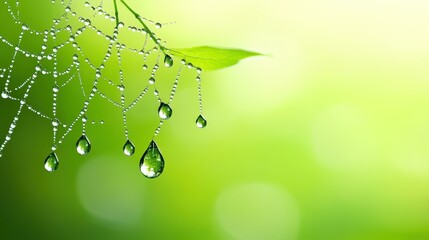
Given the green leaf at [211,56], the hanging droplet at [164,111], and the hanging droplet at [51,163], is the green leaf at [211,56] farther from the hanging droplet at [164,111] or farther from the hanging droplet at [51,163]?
the hanging droplet at [51,163]

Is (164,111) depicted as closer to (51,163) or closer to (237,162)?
(51,163)

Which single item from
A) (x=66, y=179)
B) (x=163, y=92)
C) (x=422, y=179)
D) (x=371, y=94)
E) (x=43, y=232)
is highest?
(x=371, y=94)

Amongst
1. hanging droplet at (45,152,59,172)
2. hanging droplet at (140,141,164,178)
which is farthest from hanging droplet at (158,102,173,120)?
hanging droplet at (45,152,59,172)

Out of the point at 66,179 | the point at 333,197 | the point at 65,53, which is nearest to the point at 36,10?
the point at 65,53

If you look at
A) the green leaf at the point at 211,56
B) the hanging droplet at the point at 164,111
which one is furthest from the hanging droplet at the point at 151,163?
the green leaf at the point at 211,56

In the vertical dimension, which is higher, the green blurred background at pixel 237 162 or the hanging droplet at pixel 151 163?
the green blurred background at pixel 237 162

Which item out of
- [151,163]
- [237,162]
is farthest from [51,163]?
[237,162]

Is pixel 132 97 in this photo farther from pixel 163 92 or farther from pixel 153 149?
pixel 153 149
